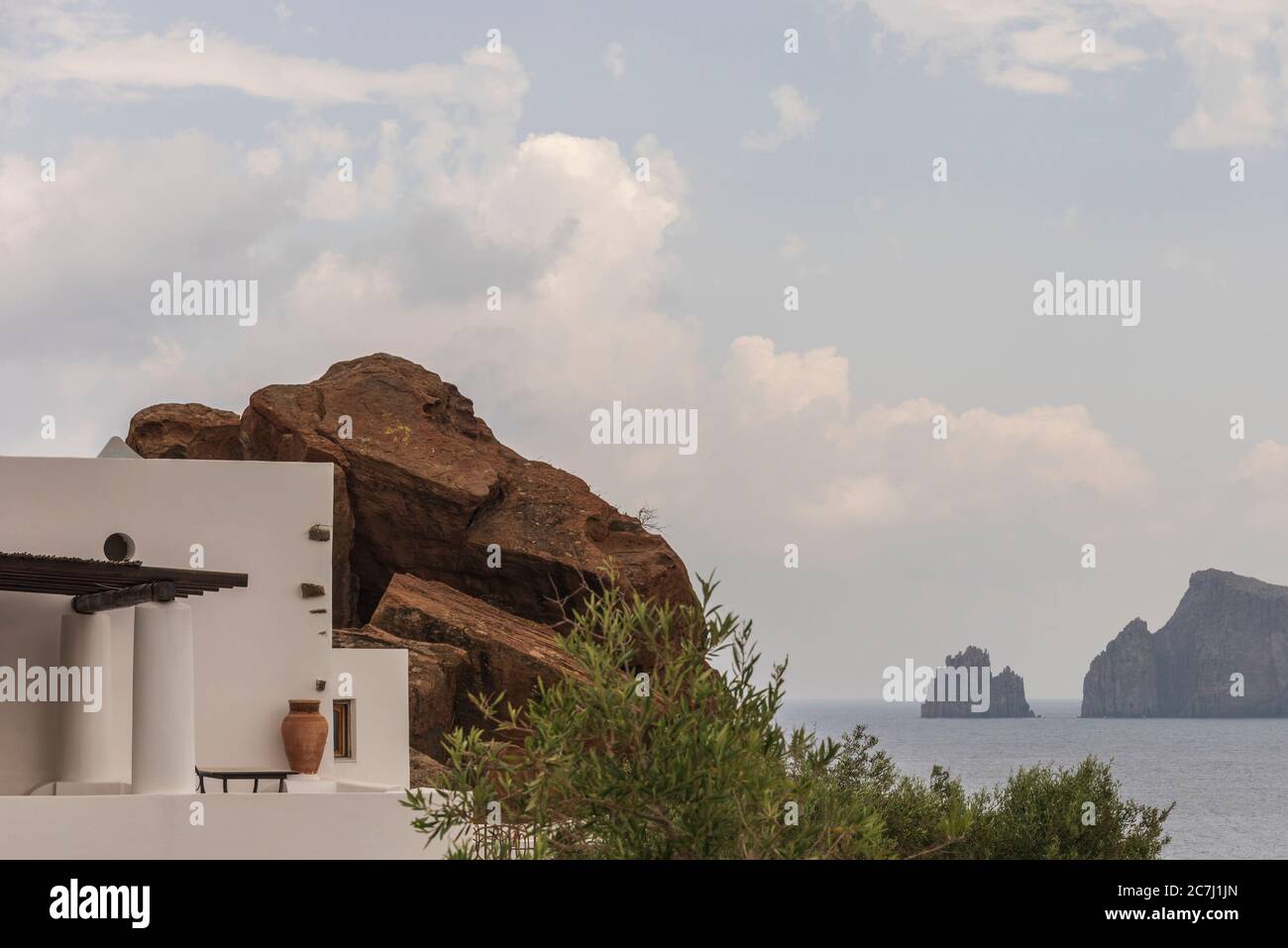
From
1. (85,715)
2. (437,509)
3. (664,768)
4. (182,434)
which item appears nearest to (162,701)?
(85,715)

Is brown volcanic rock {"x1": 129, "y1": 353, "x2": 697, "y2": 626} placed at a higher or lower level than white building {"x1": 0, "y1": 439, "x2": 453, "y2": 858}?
higher

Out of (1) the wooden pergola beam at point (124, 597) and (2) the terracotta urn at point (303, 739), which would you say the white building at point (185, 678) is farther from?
(2) the terracotta urn at point (303, 739)

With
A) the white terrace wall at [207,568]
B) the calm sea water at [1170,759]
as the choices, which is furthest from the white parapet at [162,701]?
the calm sea water at [1170,759]

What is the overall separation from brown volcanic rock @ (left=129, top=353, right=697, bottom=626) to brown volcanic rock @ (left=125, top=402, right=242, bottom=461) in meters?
1.42

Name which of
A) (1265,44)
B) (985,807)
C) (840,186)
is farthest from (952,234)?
(985,807)

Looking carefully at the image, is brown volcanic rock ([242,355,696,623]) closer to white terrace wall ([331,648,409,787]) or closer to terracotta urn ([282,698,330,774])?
white terrace wall ([331,648,409,787])

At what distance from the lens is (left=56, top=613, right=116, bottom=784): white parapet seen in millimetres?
14352

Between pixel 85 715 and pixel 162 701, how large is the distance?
1596 mm

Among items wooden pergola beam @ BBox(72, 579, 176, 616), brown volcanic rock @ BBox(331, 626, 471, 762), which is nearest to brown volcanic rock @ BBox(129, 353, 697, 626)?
brown volcanic rock @ BBox(331, 626, 471, 762)

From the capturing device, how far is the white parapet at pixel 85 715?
14.4 m

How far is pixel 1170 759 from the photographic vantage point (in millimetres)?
93312

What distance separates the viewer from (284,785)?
14633 millimetres

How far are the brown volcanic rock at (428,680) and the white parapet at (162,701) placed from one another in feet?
20.3
